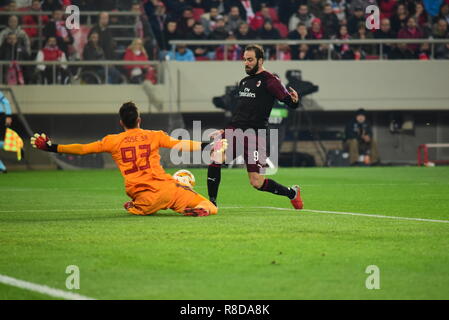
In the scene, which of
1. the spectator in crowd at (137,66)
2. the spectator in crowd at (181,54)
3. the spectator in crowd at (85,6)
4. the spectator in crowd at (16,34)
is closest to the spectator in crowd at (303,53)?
the spectator in crowd at (181,54)

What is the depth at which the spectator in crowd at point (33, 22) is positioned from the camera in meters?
26.2

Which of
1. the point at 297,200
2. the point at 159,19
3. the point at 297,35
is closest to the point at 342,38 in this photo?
the point at 297,35

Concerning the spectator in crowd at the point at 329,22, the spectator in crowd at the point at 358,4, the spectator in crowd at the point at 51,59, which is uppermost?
the spectator in crowd at the point at 358,4

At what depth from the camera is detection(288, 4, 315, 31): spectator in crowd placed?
27289 millimetres

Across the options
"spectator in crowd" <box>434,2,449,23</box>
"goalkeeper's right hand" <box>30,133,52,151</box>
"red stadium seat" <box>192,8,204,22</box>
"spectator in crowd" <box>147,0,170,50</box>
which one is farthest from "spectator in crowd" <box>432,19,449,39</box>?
"goalkeeper's right hand" <box>30,133,52,151</box>

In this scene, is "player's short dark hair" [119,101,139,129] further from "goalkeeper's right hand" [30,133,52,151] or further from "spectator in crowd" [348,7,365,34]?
"spectator in crowd" [348,7,365,34]

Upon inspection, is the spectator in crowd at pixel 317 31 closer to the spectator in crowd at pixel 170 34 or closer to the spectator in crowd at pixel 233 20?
the spectator in crowd at pixel 233 20

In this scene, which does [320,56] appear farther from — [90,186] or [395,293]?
[395,293]

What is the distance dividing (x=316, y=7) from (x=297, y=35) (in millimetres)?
1097

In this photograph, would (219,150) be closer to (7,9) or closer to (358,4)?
(7,9)

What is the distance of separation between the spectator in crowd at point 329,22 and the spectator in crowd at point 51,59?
758 centimetres

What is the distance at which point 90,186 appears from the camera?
58.8ft

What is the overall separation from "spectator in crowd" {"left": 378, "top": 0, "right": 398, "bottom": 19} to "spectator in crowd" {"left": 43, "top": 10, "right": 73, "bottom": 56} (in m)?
9.27

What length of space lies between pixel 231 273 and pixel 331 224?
350cm
